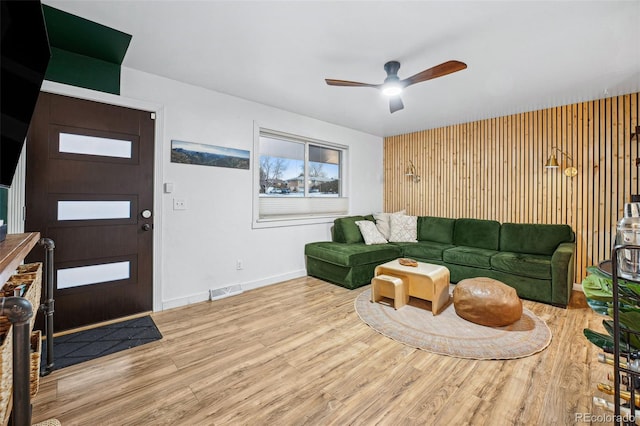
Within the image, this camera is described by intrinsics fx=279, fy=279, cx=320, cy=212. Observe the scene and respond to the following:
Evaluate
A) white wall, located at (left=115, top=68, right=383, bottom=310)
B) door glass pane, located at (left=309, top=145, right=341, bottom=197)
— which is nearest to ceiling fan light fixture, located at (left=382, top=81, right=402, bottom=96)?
white wall, located at (left=115, top=68, right=383, bottom=310)

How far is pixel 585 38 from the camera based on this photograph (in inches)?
90.3

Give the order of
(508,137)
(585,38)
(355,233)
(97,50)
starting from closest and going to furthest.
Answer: (585,38) → (97,50) → (508,137) → (355,233)

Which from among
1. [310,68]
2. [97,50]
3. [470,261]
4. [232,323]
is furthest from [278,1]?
[470,261]

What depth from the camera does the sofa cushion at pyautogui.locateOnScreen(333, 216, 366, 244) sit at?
15.2 feet

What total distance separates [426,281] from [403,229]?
80.4 inches

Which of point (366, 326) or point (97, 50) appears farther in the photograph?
point (366, 326)

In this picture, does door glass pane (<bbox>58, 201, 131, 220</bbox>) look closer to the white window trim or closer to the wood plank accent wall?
the white window trim

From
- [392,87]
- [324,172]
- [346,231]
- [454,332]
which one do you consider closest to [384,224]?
[346,231]

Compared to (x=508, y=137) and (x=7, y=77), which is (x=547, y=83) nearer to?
(x=508, y=137)

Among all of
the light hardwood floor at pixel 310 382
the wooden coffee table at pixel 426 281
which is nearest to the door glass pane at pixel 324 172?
the wooden coffee table at pixel 426 281

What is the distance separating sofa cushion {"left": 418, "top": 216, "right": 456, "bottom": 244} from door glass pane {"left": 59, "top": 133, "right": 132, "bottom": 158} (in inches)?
177

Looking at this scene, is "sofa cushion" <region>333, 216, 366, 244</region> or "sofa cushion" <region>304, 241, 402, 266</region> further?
"sofa cushion" <region>333, 216, 366, 244</region>

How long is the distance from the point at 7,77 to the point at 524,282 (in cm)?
475

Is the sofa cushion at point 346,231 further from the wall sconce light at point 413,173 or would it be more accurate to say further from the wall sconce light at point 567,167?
the wall sconce light at point 567,167
